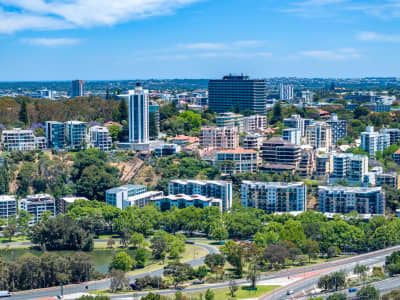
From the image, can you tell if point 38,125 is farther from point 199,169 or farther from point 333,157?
point 333,157

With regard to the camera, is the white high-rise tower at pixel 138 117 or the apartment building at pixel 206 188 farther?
the white high-rise tower at pixel 138 117

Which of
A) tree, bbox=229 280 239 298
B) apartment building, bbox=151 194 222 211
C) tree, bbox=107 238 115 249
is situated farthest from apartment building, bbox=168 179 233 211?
tree, bbox=229 280 239 298

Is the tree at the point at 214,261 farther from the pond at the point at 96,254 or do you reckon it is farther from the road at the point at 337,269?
the pond at the point at 96,254

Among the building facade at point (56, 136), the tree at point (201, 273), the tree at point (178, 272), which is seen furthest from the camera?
the building facade at point (56, 136)

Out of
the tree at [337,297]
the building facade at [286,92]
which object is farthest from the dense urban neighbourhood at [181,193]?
the building facade at [286,92]

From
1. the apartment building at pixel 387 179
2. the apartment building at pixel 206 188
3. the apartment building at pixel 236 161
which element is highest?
the apartment building at pixel 236 161

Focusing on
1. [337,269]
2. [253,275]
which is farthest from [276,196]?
[253,275]

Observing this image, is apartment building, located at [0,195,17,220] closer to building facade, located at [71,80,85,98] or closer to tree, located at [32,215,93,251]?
tree, located at [32,215,93,251]

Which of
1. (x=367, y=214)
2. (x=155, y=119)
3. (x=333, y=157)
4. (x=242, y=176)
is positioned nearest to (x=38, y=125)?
(x=155, y=119)
